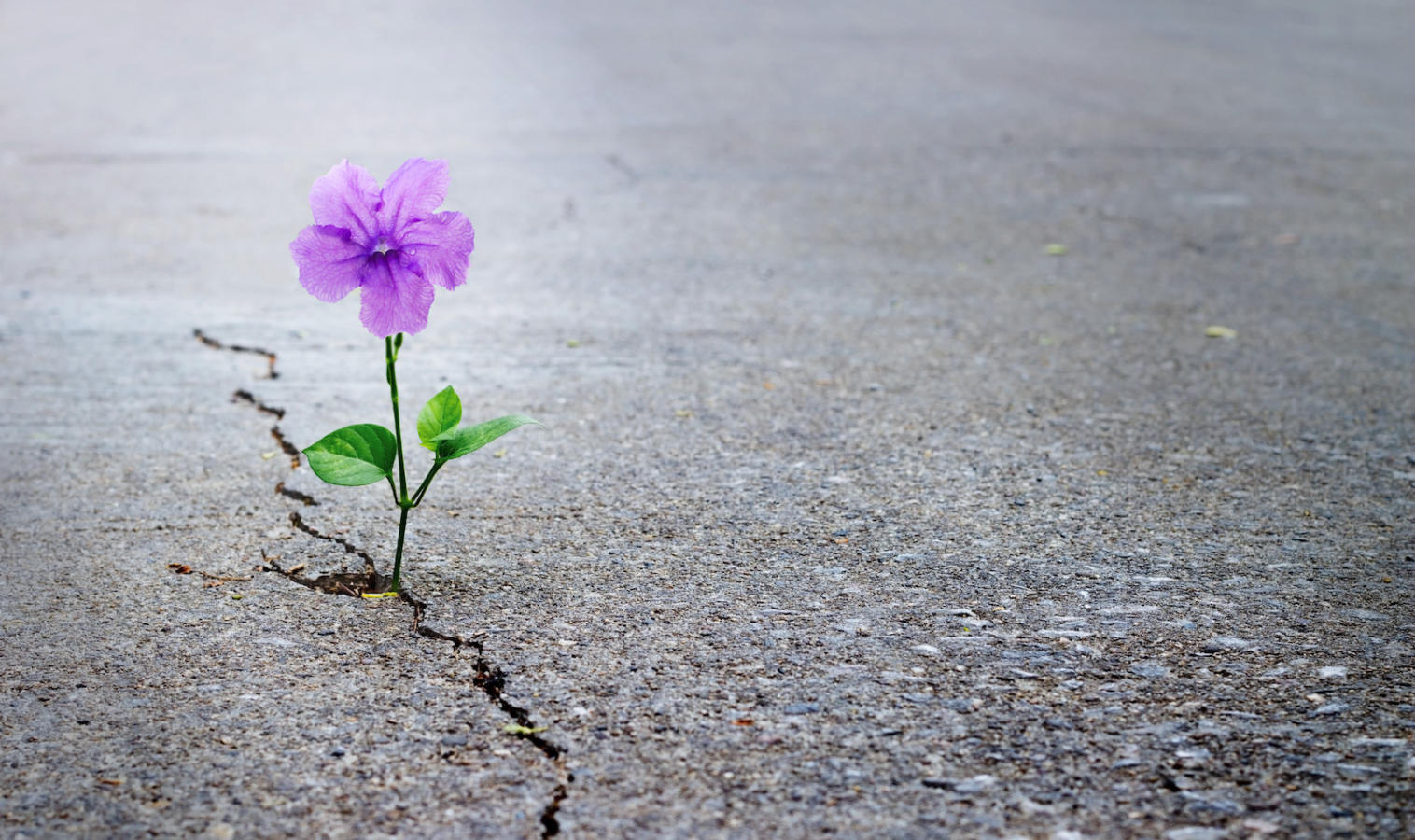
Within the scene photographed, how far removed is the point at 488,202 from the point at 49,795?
4.73 meters

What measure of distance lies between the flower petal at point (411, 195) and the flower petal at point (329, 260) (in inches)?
3.3

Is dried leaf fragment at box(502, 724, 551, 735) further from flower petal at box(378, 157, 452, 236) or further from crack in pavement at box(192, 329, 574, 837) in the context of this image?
flower petal at box(378, 157, 452, 236)

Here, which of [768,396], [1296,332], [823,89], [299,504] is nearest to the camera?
[299,504]

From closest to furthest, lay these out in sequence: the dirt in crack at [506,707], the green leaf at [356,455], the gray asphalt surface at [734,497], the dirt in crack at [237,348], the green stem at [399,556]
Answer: the dirt in crack at [506,707], the gray asphalt surface at [734,497], the green leaf at [356,455], the green stem at [399,556], the dirt in crack at [237,348]

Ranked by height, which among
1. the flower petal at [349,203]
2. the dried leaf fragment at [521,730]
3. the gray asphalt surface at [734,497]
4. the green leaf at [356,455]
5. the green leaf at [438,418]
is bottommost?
the dried leaf fragment at [521,730]

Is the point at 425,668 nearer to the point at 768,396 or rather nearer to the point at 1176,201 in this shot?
the point at 768,396

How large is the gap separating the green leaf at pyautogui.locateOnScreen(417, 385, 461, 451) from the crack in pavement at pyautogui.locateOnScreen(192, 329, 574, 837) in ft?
1.24

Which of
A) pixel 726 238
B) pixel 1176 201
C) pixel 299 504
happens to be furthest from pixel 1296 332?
pixel 299 504

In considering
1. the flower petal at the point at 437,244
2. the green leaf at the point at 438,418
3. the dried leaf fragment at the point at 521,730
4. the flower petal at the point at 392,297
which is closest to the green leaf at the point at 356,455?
the green leaf at the point at 438,418

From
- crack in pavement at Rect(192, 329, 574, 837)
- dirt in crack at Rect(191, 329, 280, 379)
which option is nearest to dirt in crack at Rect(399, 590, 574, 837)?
crack in pavement at Rect(192, 329, 574, 837)

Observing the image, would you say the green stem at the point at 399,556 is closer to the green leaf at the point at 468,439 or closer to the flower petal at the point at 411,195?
the green leaf at the point at 468,439

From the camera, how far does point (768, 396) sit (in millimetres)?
4047

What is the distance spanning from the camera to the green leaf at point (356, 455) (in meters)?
2.57

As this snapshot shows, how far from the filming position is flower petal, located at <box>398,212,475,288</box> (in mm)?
2438
